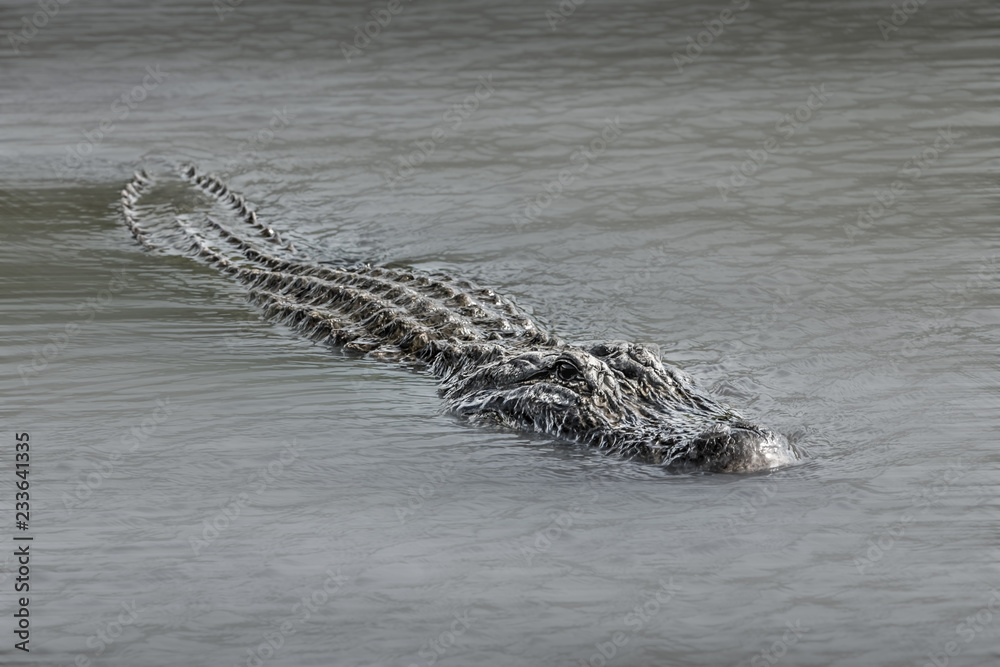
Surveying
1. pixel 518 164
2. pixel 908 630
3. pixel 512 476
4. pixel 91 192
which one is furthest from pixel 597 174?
pixel 908 630

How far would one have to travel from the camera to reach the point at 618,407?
5766mm

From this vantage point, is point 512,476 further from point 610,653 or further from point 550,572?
point 610,653

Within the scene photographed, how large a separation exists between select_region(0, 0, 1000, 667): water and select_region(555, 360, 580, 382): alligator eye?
0.36 m

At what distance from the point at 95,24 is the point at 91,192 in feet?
27.1

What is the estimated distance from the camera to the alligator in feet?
17.8

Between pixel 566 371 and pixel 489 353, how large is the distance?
2.28ft

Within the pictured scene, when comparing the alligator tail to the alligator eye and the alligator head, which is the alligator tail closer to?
the alligator head

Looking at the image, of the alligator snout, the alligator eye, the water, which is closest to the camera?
the water

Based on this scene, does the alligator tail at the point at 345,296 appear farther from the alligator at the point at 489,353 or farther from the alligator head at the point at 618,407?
the alligator head at the point at 618,407

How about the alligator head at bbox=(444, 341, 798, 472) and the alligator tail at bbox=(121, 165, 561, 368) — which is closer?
the alligator head at bbox=(444, 341, 798, 472)

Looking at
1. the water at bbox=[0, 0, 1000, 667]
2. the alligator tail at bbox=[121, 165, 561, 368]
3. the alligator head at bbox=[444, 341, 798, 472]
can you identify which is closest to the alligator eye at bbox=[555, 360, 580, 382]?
the alligator head at bbox=[444, 341, 798, 472]

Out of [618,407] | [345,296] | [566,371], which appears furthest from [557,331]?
[618,407]

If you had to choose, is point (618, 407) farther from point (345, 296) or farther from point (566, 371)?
point (345, 296)

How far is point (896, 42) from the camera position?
15406 millimetres
